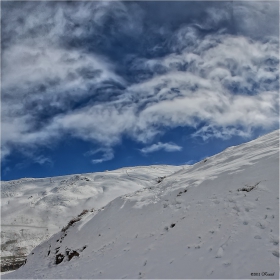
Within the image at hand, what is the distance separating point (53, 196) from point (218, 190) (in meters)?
127

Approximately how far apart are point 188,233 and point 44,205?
118 metres

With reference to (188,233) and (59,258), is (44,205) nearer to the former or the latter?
(59,258)

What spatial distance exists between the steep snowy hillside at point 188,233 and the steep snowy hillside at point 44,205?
188 feet

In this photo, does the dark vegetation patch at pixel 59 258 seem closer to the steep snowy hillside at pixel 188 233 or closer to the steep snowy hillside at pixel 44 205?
the steep snowy hillside at pixel 188 233

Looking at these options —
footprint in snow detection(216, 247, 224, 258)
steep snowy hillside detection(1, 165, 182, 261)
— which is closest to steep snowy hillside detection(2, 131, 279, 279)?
footprint in snow detection(216, 247, 224, 258)

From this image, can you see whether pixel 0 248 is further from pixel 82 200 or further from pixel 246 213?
pixel 246 213

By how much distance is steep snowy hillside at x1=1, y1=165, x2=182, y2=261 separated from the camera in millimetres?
87250

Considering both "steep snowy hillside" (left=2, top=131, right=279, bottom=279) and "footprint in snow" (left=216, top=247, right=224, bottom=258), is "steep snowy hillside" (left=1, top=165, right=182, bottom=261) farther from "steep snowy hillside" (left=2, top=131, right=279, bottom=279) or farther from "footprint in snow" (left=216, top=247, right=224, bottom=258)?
"footprint in snow" (left=216, top=247, right=224, bottom=258)

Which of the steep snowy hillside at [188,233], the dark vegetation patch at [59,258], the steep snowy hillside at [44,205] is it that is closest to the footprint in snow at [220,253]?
the steep snowy hillside at [188,233]

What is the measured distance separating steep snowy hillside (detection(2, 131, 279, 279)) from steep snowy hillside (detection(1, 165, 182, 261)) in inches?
2252

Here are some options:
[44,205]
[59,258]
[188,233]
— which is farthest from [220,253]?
[44,205]

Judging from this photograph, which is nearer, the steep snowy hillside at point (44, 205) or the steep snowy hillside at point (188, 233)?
the steep snowy hillside at point (188, 233)

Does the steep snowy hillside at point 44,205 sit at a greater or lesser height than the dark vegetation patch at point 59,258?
greater

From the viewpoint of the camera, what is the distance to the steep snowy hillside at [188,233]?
9.70m
